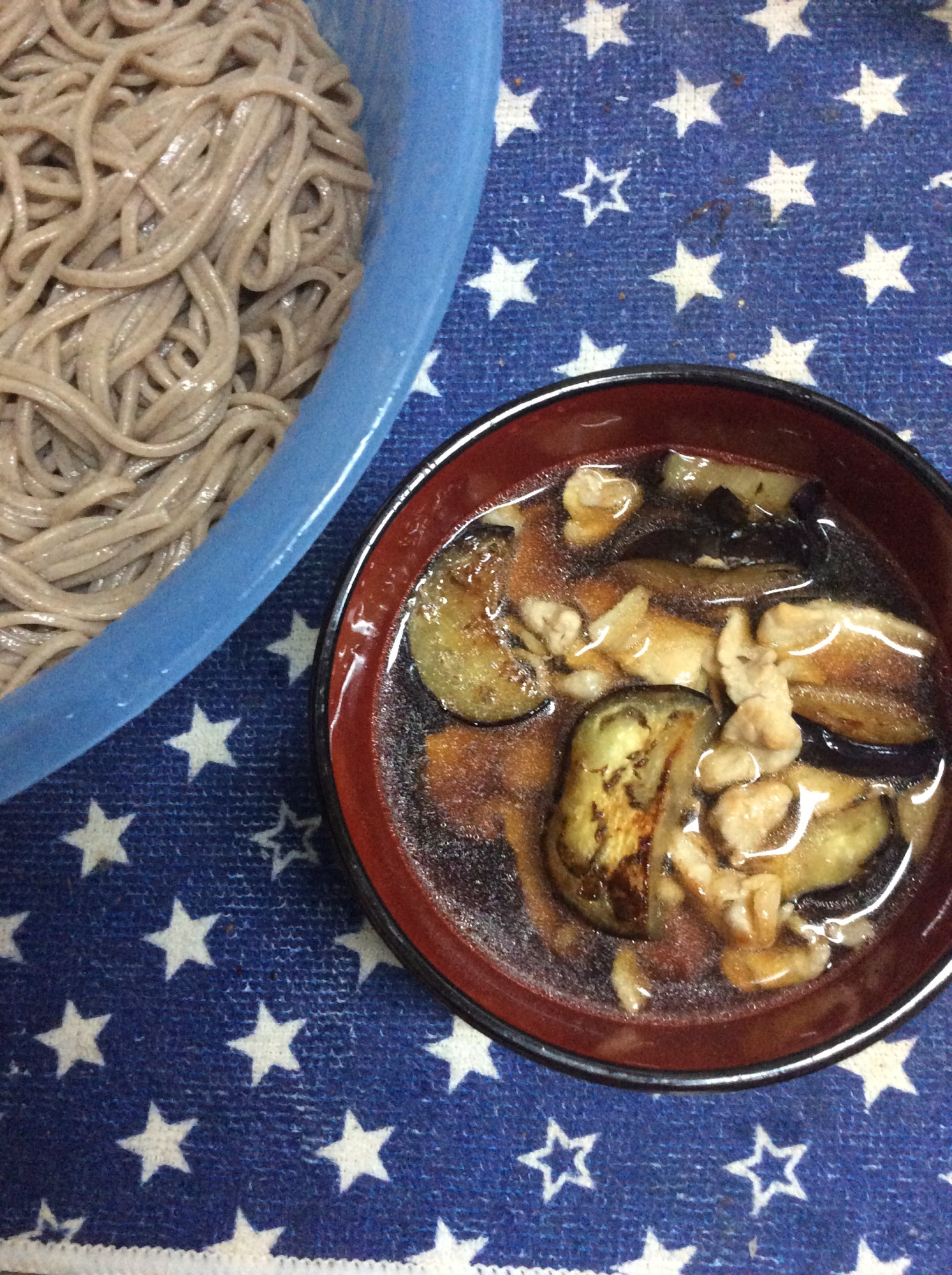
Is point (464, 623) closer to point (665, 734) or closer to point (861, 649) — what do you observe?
point (665, 734)

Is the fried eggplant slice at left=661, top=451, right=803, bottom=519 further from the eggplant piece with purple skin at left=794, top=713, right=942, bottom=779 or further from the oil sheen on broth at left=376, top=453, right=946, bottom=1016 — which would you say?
the eggplant piece with purple skin at left=794, top=713, right=942, bottom=779

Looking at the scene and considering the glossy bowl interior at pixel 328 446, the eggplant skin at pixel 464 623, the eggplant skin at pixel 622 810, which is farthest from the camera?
the eggplant skin at pixel 464 623

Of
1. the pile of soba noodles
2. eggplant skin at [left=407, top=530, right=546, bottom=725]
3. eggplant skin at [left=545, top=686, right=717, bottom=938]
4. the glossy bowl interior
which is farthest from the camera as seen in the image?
the pile of soba noodles

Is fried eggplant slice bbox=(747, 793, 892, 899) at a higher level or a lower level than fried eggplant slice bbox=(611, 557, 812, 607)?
lower

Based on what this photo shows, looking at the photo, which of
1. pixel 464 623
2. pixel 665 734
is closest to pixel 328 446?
pixel 464 623

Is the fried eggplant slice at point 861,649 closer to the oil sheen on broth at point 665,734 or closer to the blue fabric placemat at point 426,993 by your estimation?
the oil sheen on broth at point 665,734

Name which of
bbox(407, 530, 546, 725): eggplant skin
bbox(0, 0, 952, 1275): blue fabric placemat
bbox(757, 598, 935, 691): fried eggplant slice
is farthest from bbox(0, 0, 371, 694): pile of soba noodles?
Result: bbox(757, 598, 935, 691): fried eggplant slice

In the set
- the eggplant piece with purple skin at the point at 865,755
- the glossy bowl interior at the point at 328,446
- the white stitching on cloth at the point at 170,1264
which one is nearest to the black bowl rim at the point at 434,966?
the glossy bowl interior at the point at 328,446
